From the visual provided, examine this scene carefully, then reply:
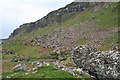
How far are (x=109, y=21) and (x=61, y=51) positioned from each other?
45.8 meters

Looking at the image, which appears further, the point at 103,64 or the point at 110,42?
the point at 110,42

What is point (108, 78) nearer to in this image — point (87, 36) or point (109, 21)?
point (87, 36)

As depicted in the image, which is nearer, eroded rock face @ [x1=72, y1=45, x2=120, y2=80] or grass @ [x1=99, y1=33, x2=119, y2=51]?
eroded rock face @ [x1=72, y1=45, x2=120, y2=80]

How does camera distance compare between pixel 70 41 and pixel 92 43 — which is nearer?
pixel 92 43

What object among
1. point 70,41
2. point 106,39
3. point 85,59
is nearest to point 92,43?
point 106,39

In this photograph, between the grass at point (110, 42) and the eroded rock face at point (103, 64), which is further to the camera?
the grass at point (110, 42)

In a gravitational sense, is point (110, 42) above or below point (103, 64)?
above

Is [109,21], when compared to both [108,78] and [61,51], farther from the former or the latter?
[108,78]

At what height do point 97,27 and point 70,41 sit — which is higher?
point 97,27

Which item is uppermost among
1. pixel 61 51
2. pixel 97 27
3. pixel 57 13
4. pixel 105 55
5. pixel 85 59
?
pixel 57 13

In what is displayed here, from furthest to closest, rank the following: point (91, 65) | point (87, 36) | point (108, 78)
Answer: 1. point (87, 36)
2. point (91, 65)
3. point (108, 78)

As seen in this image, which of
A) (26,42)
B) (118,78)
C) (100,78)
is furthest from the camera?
(26,42)

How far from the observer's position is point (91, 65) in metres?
25.0

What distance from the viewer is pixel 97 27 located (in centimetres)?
7594
